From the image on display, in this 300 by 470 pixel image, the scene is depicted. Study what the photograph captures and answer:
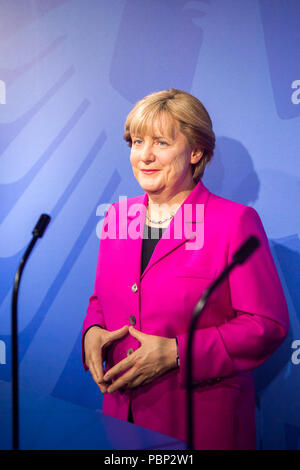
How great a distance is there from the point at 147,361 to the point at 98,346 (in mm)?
223

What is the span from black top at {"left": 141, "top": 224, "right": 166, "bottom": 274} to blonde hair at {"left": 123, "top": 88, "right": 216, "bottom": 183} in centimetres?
31

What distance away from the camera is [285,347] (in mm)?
1809

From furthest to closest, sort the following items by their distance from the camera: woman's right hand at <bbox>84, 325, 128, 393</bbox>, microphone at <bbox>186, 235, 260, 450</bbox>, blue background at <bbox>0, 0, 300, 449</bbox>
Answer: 1. blue background at <bbox>0, 0, 300, 449</bbox>
2. woman's right hand at <bbox>84, 325, 128, 393</bbox>
3. microphone at <bbox>186, 235, 260, 450</bbox>

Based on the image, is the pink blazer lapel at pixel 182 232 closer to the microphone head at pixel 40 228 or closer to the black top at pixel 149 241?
the black top at pixel 149 241

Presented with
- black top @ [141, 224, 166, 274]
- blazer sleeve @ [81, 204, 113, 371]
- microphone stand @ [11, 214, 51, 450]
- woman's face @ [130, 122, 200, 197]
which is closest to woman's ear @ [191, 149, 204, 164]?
woman's face @ [130, 122, 200, 197]

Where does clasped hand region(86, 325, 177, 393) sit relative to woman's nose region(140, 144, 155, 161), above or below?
below

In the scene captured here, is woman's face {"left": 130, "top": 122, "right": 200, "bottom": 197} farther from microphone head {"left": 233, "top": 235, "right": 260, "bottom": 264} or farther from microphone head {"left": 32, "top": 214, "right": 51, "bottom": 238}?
microphone head {"left": 233, "top": 235, "right": 260, "bottom": 264}

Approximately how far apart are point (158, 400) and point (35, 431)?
A: 479mm

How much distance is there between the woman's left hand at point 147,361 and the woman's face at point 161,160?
49cm

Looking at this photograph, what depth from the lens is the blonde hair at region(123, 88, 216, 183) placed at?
150 cm

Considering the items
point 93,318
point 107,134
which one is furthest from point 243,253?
point 107,134

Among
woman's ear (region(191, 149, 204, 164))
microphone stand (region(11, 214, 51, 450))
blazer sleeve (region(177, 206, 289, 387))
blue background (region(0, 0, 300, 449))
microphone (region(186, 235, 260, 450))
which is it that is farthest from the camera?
blue background (region(0, 0, 300, 449))

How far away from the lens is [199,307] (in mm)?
832
